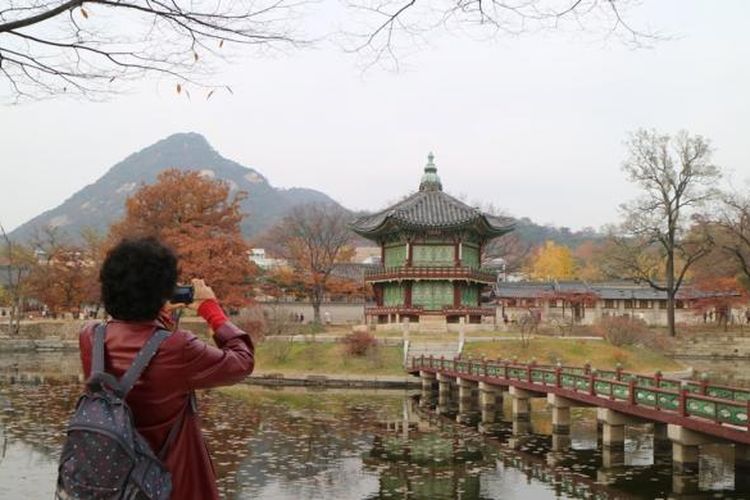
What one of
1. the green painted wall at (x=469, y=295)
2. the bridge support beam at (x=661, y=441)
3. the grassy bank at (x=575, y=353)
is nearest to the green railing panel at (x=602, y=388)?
the bridge support beam at (x=661, y=441)

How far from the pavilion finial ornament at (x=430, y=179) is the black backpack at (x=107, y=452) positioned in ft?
163

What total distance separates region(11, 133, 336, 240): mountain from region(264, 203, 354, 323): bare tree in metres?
75.6

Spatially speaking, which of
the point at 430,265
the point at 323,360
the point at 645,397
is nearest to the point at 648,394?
the point at 645,397

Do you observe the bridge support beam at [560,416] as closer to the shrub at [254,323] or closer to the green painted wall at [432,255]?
the shrub at [254,323]

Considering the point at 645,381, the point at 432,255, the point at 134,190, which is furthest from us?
the point at 134,190

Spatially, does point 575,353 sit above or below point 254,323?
below

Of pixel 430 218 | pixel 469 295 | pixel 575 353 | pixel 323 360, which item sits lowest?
pixel 323 360

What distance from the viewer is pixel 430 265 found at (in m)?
45.4

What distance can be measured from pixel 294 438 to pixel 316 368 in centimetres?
1550

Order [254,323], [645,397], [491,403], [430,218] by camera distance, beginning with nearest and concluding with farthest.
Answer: [645,397]
[491,403]
[254,323]
[430,218]

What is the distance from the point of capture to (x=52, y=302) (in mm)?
54281

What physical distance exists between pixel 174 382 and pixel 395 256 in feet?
145

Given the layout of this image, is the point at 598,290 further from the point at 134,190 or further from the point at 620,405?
the point at 134,190

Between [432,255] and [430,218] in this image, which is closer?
[430,218]
